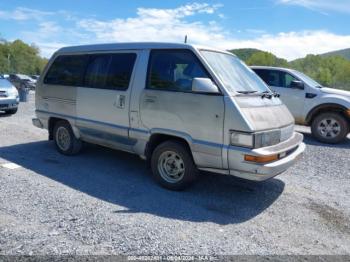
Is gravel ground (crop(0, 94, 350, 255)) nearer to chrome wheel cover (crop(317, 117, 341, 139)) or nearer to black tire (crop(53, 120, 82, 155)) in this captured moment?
black tire (crop(53, 120, 82, 155))

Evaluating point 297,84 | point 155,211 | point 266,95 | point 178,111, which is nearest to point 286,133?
point 266,95

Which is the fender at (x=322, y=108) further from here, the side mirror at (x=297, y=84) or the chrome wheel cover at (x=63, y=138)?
the chrome wheel cover at (x=63, y=138)

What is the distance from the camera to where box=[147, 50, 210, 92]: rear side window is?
4.54 m

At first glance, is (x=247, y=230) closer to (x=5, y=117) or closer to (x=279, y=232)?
(x=279, y=232)

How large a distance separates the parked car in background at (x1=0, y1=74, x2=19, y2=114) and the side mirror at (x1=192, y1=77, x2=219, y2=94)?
9.39 m

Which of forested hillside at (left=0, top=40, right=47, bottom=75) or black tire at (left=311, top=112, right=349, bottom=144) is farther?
→ forested hillside at (left=0, top=40, right=47, bottom=75)

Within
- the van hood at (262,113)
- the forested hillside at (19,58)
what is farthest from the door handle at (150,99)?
Result: the forested hillside at (19,58)

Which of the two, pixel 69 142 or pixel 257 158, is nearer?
pixel 257 158

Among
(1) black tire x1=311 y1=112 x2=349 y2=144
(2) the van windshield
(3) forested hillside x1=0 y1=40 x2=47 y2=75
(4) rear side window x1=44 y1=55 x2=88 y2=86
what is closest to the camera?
(2) the van windshield

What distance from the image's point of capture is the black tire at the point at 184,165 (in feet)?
15.0

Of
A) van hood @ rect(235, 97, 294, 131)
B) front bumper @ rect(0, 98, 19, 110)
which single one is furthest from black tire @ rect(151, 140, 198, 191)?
front bumper @ rect(0, 98, 19, 110)

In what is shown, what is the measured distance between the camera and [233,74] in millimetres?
4766

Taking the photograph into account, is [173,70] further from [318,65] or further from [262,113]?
[318,65]

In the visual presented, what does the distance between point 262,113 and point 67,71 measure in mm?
3894
